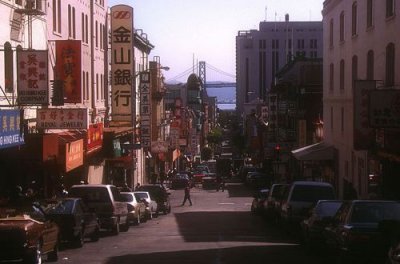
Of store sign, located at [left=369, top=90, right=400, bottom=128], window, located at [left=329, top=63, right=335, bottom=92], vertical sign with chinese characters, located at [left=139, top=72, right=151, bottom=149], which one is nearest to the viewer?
store sign, located at [left=369, top=90, right=400, bottom=128]

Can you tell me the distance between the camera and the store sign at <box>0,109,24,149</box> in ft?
84.9

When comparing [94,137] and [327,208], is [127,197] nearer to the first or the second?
[94,137]

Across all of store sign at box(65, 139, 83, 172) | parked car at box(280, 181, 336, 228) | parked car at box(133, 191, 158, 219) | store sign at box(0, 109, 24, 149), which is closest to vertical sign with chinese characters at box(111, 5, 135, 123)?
parked car at box(133, 191, 158, 219)

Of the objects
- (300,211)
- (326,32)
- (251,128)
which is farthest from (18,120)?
(251,128)

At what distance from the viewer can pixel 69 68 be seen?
35875mm

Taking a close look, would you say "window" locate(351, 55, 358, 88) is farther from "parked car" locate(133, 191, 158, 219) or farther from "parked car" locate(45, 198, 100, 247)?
"parked car" locate(45, 198, 100, 247)

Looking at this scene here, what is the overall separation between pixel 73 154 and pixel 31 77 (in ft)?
24.6

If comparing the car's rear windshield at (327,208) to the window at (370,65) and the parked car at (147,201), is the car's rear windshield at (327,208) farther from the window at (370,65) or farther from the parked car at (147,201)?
the window at (370,65)

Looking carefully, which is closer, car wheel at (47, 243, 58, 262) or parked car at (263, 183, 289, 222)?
car wheel at (47, 243, 58, 262)

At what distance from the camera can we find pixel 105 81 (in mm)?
53938

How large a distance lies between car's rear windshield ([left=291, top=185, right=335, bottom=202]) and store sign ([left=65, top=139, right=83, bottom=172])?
1005 cm

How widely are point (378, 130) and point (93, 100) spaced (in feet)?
66.1

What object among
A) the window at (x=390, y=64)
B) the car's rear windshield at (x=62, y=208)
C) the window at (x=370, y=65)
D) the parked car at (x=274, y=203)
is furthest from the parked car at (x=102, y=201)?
the window at (x=370, y=65)

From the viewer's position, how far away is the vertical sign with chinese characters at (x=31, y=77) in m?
29.2
